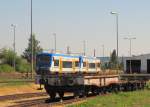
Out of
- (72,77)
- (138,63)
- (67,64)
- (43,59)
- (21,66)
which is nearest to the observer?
(72,77)

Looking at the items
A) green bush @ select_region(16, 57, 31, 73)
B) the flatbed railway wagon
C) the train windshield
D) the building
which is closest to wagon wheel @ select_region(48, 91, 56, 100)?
the flatbed railway wagon

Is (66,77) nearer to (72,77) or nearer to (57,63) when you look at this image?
(72,77)

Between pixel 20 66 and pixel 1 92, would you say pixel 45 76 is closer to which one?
pixel 1 92

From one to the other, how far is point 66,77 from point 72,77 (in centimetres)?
37

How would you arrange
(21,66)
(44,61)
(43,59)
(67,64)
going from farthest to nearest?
1. (21,66)
2. (67,64)
3. (44,61)
4. (43,59)

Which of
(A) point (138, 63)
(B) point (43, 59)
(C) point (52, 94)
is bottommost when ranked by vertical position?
(C) point (52, 94)

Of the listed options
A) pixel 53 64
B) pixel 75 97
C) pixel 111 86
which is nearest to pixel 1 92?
pixel 53 64

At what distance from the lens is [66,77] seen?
3180 centimetres

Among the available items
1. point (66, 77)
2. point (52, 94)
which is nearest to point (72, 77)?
point (66, 77)

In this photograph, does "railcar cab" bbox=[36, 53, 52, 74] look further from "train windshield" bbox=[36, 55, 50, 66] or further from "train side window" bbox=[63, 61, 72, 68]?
"train side window" bbox=[63, 61, 72, 68]

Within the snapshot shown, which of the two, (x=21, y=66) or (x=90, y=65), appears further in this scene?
(x=21, y=66)

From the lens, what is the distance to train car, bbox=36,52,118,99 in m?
31.9

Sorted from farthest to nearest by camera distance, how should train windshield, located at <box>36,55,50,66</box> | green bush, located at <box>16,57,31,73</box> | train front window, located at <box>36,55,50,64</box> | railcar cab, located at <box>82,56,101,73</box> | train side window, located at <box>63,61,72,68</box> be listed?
green bush, located at <box>16,57,31,73</box> → railcar cab, located at <box>82,56,101,73</box> → train side window, located at <box>63,61,72,68</box> → train front window, located at <box>36,55,50,64</box> → train windshield, located at <box>36,55,50,66</box>

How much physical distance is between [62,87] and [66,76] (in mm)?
905
